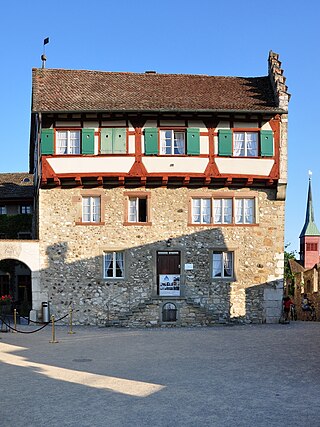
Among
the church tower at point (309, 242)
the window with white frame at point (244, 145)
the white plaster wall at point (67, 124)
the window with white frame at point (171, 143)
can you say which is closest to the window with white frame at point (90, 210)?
the white plaster wall at point (67, 124)

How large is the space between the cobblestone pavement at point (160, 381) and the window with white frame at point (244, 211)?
6.84 m

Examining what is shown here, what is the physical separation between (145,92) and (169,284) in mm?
8788

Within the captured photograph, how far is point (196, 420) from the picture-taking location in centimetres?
894

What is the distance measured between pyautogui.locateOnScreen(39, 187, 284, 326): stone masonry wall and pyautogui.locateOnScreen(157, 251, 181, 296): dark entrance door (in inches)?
13.3

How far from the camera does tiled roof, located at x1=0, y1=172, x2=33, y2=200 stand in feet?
123

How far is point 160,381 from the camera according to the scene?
12.1 meters

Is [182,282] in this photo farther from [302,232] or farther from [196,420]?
[302,232]

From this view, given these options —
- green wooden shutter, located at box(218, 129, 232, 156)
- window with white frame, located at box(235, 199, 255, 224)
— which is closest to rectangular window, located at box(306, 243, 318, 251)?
window with white frame, located at box(235, 199, 255, 224)

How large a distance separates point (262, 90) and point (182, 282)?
9740 mm

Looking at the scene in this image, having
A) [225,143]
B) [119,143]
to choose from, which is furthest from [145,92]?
[225,143]

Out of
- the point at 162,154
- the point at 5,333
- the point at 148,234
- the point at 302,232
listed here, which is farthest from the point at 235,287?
the point at 302,232

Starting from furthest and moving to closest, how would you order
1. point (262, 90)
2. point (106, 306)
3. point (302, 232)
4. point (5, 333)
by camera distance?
1. point (302, 232)
2. point (262, 90)
3. point (106, 306)
4. point (5, 333)

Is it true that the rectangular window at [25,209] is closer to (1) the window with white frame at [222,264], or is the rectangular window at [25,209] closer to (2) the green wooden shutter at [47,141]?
(2) the green wooden shutter at [47,141]

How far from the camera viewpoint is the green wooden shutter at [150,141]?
25.7 metres
